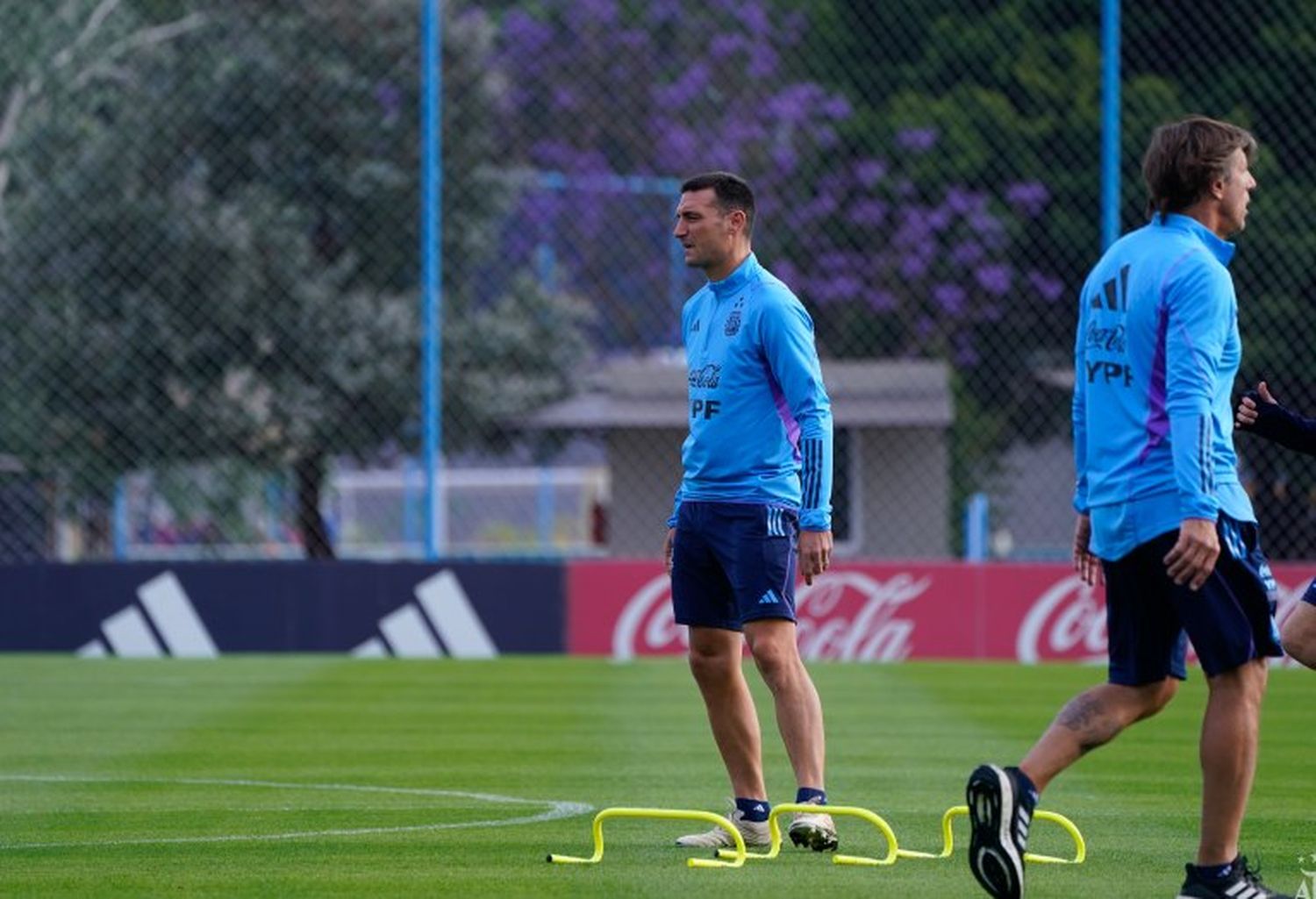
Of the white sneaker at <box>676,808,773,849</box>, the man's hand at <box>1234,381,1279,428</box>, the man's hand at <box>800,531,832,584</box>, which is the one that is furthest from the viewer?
the white sneaker at <box>676,808,773,849</box>

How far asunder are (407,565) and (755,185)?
8.24m

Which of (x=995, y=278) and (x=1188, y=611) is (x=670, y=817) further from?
(x=995, y=278)

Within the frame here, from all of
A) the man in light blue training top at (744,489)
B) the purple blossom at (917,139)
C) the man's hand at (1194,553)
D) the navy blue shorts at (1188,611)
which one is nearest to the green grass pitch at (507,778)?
the man in light blue training top at (744,489)

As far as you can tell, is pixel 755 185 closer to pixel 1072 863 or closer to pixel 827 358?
pixel 827 358

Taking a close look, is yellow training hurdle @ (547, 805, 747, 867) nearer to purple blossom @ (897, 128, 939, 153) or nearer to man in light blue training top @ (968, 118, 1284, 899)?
man in light blue training top @ (968, 118, 1284, 899)

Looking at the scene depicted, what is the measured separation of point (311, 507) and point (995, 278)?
7.11 m

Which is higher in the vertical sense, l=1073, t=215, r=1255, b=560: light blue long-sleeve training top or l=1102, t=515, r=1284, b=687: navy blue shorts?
l=1073, t=215, r=1255, b=560: light blue long-sleeve training top

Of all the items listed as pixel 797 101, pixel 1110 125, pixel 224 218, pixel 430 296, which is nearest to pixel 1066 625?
pixel 1110 125

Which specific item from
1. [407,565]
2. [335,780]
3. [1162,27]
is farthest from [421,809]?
[1162,27]

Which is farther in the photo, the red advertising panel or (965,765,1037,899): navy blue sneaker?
the red advertising panel

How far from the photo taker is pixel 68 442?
24.9 m

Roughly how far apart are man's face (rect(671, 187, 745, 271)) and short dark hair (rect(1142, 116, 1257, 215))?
1.87 metres

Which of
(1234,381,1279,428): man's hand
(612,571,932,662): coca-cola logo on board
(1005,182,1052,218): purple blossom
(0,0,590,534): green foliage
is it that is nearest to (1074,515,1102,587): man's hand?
(1234,381,1279,428): man's hand

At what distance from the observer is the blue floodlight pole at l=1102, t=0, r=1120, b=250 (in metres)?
20.1
